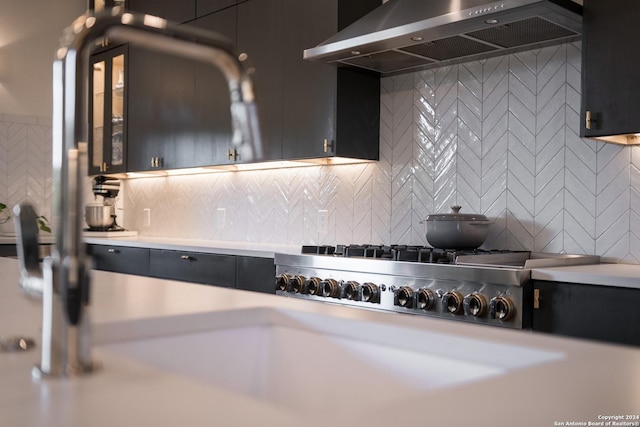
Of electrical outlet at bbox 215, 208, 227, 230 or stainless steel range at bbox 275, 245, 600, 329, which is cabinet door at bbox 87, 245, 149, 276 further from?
stainless steel range at bbox 275, 245, 600, 329

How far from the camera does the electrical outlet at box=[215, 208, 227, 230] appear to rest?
4.79 meters

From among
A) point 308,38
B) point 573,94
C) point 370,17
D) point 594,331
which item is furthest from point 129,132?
point 594,331

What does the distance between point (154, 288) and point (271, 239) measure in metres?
2.60

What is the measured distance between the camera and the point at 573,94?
302cm

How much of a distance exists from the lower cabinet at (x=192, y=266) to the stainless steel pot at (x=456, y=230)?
88cm

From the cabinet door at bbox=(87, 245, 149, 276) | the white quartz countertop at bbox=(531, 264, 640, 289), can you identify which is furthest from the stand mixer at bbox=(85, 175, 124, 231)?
the white quartz countertop at bbox=(531, 264, 640, 289)

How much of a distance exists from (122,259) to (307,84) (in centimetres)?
187

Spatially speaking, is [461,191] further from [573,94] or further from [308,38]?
[308,38]

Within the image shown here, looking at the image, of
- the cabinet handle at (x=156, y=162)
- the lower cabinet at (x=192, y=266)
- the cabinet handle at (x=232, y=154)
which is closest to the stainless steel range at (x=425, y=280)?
the lower cabinet at (x=192, y=266)

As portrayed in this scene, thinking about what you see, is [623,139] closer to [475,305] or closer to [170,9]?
[475,305]

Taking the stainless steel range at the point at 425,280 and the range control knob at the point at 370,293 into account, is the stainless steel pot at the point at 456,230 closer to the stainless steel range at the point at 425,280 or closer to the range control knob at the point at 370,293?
the stainless steel range at the point at 425,280

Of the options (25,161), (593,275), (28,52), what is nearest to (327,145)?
(593,275)

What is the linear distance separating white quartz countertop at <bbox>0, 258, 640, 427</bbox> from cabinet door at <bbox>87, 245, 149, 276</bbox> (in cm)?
262

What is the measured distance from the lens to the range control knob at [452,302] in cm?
260
